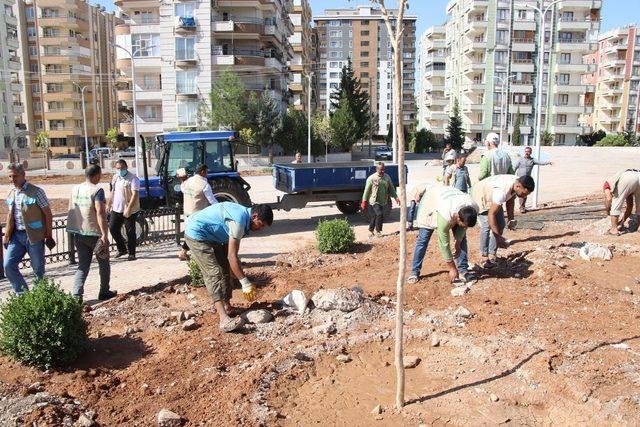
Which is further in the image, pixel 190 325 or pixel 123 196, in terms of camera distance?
pixel 123 196

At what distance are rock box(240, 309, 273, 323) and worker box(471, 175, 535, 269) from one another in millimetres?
3325

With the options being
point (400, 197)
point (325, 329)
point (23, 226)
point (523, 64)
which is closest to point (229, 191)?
point (23, 226)

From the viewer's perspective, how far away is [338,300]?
21.0 ft

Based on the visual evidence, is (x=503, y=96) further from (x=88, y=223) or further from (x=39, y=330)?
(x=39, y=330)

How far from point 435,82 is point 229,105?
52398 mm

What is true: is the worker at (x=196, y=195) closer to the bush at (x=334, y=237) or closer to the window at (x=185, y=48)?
the bush at (x=334, y=237)

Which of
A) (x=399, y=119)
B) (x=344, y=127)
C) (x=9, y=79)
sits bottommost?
(x=399, y=119)

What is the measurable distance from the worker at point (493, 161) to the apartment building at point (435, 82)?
245ft

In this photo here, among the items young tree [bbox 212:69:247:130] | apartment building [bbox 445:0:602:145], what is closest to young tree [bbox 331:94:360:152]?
young tree [bbox 212:69:247:130]

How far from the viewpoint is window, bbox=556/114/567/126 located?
71938 millimetres

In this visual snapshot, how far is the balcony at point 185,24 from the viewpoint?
164ft

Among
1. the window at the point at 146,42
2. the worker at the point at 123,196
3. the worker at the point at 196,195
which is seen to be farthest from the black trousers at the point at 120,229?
the window at the point at 146,42

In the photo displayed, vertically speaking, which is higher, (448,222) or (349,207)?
(448,222)

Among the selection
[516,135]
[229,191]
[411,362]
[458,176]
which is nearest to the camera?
[411,362]
